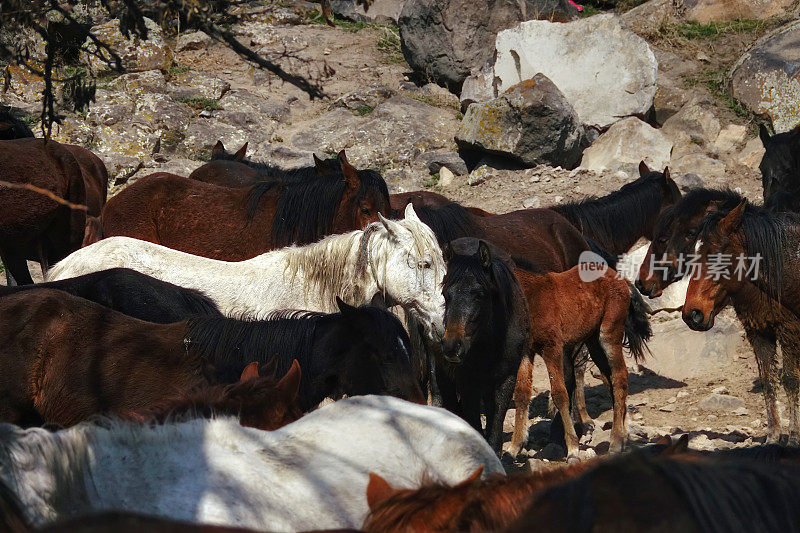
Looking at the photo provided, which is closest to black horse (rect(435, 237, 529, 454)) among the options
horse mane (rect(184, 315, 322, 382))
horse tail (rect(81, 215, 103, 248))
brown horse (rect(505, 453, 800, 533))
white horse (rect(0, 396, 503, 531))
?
horse mane (rect(184, 315, 322, 382))

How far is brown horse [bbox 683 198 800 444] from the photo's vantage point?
594cm

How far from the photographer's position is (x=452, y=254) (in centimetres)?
537

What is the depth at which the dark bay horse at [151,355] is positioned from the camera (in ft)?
12.1

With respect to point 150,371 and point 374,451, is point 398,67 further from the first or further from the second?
point 374,451

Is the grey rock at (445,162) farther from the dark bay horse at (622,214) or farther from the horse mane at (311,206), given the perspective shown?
the horse mane at (311,206)

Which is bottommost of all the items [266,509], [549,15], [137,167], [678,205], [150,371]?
[137,167]

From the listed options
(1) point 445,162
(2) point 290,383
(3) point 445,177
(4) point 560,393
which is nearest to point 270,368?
(2) point 290,383

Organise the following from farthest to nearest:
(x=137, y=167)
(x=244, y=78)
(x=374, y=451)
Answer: (x=244, y=78) → (x=137, y=167) → (x=374, y=451)

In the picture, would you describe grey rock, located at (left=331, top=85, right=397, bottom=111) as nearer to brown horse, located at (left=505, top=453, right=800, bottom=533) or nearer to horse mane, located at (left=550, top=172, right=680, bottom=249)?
horse mane, located at (left=550, top=172, right=680, bottom=249)

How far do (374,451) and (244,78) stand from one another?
1406 centimetres

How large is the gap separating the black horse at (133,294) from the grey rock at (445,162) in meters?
8.53

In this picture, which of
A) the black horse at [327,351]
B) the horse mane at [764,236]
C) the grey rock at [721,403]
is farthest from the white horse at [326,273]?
the grey rock at [721,403]

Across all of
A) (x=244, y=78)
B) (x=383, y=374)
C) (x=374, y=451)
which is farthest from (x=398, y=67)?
(x=374, y=451)

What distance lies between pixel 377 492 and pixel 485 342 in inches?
132
